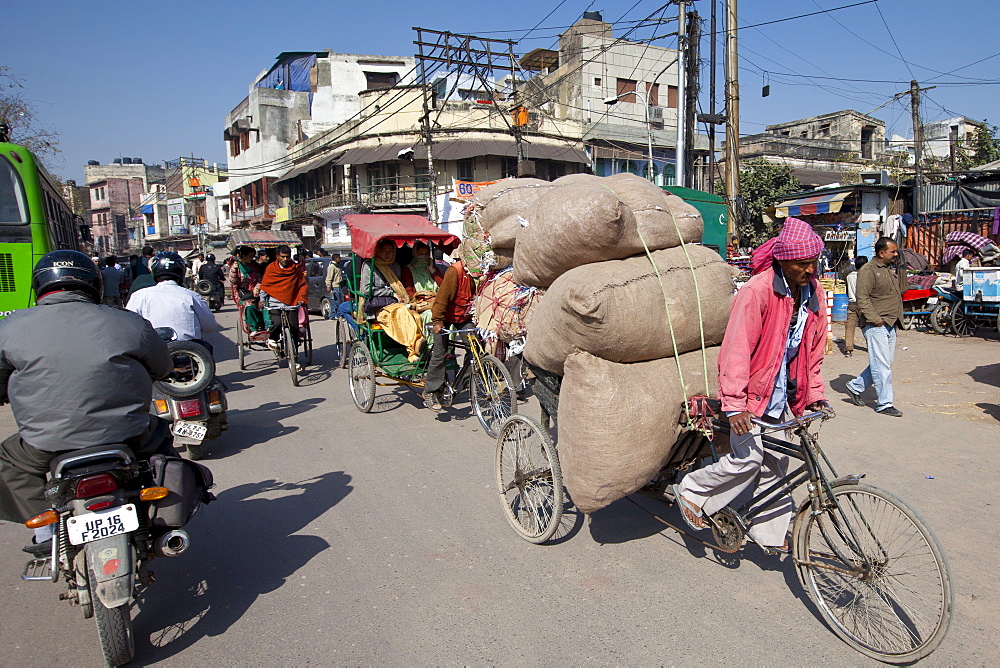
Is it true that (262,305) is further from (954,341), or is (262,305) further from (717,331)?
(954,341)

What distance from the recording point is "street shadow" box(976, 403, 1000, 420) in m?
6.16

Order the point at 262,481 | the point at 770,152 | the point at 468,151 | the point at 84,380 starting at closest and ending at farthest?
the point at 84,380 < the point at 262,481 < the point at 468,151 < the point at 770,152

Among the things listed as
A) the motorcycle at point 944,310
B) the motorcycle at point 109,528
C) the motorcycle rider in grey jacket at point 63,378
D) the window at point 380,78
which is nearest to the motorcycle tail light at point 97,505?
the motorcycle at point 109,528

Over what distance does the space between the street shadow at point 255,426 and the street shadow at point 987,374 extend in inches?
324

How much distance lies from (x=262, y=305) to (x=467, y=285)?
4488 millimetres

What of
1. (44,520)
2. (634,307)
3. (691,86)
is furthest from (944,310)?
(44,520)

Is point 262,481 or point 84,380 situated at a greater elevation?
point 84,380

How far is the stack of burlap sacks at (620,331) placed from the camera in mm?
3100

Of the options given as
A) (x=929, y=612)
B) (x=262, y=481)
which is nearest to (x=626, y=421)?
(x=929, y=612)

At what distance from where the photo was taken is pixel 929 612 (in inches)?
97.0

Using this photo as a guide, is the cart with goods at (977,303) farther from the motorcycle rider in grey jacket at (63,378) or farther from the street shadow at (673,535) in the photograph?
the motorcycle rider in grey jacket at (63,378)

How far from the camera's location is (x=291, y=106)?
4306 cm

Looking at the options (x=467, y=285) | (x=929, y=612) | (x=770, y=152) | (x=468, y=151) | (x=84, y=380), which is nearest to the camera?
(x=929, y=612)

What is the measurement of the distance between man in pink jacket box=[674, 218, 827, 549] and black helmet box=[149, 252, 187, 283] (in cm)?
486
